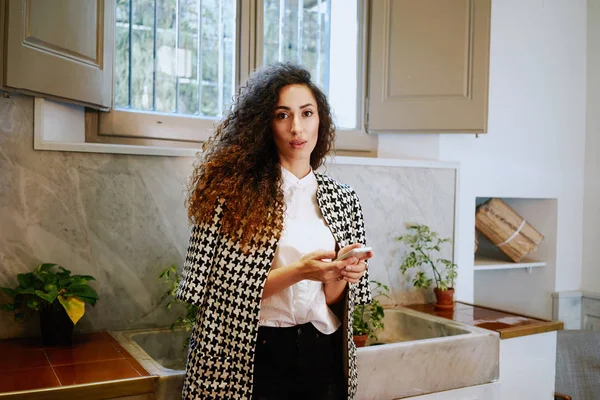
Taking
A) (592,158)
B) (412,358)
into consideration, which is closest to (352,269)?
(412,358)

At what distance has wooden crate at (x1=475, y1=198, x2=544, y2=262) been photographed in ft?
11.1

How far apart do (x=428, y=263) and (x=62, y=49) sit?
176cm

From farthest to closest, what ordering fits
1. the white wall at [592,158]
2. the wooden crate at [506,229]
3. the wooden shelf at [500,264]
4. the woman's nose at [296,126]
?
the white wall at [592,158] → the wooden crate at [506,229] → the wooden shelf at [500,264] → the woman's nose at [296,126]

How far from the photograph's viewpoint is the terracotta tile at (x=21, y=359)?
176 centimetres

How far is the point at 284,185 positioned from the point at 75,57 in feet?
3.18

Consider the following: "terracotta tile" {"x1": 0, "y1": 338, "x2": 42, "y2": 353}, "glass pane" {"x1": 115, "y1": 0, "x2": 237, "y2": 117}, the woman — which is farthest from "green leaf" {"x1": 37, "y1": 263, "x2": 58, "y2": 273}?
"glass pane" {"x1": 115, "y1": 0, "x2": 237, "y2": 117}

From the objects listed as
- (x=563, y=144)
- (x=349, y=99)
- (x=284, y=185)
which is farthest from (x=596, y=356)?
(x=284, y=185)

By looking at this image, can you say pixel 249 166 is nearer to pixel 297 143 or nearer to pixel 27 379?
pixel 297 143

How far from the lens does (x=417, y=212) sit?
2.91m

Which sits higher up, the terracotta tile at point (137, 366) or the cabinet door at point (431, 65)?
the cabinet door at point (431, 65)

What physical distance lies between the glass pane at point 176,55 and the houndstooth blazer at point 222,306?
3.89ft

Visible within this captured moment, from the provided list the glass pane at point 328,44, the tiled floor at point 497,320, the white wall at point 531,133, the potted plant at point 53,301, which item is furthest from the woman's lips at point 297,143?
the white wall at point 531,133

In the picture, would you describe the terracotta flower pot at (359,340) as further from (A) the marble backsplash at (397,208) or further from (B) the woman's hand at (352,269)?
(B) the woman's hand at (352,269)

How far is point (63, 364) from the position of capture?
1.79 m
